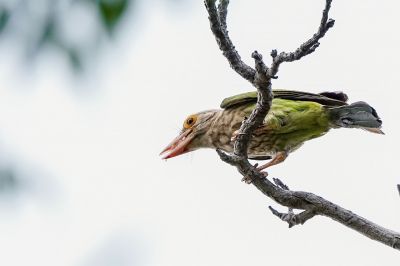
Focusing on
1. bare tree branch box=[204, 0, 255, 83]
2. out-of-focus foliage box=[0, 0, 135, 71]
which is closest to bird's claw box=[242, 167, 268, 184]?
bare tree branch box=[204, 0, 255, 83]

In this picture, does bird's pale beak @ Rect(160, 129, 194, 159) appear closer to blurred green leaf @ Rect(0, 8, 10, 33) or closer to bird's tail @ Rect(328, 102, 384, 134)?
bird's tail @ Rect(328, 102, 384, 134)

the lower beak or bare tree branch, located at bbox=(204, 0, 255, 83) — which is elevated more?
bare tree branch, located at bbox=(204, 0, 255, 83)

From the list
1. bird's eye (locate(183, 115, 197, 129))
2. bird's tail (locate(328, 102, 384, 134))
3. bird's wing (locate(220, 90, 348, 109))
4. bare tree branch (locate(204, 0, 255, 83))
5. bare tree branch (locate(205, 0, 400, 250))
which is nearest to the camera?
bare tree branch (locate(205, 0, 400, 250))

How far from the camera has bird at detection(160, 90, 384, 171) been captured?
5332 millimetres

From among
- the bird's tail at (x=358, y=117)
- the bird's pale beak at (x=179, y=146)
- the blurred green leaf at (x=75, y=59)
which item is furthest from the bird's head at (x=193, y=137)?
the blurred green leaf at (x=75, y=59)

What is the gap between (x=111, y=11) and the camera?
6.56 feet

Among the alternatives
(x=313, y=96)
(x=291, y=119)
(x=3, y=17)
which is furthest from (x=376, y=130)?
(x=3, y=17)

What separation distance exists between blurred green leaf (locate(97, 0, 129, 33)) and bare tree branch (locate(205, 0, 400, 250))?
5.68 feet

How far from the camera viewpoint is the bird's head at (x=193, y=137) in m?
6.34

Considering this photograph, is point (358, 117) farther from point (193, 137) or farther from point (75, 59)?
point (75, 59)

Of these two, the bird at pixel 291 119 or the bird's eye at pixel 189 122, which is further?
the bird's eye at pixel 189 122

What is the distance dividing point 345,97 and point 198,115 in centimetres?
157

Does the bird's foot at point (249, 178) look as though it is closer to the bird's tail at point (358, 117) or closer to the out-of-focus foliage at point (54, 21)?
the bird's tail at point (358, 117)

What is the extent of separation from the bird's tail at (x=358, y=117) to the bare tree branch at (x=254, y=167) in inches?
38.4
